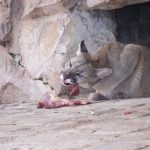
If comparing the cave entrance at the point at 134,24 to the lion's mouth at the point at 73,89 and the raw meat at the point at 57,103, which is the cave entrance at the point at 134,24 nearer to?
the lion's mouth at the point at 73,89

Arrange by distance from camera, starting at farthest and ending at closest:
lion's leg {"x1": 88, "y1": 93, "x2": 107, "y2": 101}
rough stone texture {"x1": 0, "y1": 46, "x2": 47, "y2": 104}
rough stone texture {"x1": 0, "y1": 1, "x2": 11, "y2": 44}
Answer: rough stone texture {"x1": 0, "y1": 1, "x2": 11, "y2": 44}
rough stone texture {"x1": 0, "y1": 46, "x2": 47, "y2": 104}
lion's leg {"x1": 88, "y1": 93, "x2": 107, "y2": 101}

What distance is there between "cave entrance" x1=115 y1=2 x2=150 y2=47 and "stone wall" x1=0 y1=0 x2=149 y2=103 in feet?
0.51

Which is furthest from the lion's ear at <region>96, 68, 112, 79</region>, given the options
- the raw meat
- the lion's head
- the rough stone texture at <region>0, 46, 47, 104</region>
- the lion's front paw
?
the rough stone texture at <region>0, 46, 47, 104</region>

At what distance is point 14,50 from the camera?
7234 millimetres

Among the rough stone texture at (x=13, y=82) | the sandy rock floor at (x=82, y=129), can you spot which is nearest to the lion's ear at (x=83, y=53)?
the sandy rock floor at (x=82, y=129)

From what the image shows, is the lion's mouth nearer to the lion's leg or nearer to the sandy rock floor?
the lion's leg

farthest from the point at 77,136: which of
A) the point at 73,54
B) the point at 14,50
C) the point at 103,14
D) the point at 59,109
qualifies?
the point at 14,50

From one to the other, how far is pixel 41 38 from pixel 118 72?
1580 millimetres

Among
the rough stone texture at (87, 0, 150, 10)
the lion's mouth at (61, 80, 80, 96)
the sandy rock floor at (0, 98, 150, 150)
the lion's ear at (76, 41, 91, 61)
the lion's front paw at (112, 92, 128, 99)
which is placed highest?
the rough stone texture at (87, 0, 150, 10)

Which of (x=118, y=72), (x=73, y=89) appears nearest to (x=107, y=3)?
(x=118, y=72)

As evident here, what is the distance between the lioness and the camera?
19.2 ft

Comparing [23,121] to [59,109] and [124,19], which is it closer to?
[59,109]

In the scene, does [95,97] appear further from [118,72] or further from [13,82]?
[13,82]

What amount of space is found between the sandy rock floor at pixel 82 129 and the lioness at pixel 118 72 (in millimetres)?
1121
